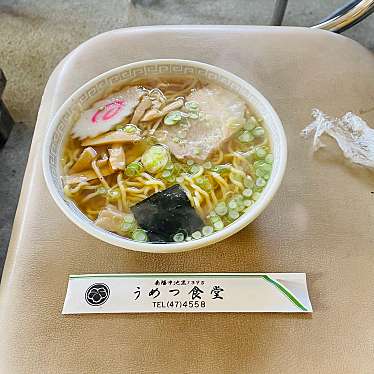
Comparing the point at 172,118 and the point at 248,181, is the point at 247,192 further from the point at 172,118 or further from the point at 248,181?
the point at 172,118

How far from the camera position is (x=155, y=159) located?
0.84 metres

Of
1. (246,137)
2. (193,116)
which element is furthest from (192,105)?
(246,137)

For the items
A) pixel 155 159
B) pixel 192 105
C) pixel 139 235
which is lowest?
pixel 139 235

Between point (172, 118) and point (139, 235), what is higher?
point (172, 118)

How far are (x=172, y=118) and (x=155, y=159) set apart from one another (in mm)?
99

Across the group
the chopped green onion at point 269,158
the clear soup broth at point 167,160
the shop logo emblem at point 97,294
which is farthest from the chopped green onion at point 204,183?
the shop logo emblem at point 97,294

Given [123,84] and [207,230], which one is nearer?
[207,230]

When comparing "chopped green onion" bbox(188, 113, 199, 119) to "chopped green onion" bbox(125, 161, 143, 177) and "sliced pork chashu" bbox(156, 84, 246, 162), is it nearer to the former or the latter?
"sliced pork chashu" bbox(156, 84, 246, 162)

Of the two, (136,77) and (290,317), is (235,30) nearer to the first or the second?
(136,77)

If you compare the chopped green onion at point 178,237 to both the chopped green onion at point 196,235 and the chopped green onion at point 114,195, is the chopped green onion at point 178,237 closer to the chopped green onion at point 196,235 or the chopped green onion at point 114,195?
the chopped green onion at point 196,235

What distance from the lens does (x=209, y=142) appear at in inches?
34.2

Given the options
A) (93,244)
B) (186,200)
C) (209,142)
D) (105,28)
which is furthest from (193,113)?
(105,28)

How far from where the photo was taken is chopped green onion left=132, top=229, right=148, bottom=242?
745 mm

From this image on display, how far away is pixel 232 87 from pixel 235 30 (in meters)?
0.28
